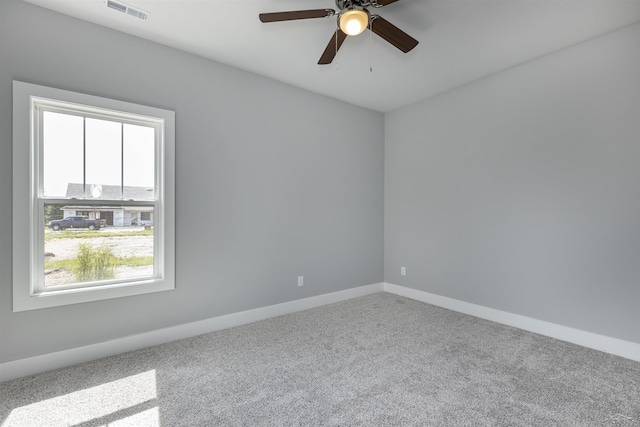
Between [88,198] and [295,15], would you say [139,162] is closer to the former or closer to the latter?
[88,198]

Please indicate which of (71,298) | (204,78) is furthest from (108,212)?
(204,78)

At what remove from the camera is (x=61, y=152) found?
2404 millimetres

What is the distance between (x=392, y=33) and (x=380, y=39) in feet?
1.81

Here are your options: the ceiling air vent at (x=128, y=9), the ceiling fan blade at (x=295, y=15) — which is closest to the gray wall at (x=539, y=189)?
the ceiling fan blade at (x=295, y=15)

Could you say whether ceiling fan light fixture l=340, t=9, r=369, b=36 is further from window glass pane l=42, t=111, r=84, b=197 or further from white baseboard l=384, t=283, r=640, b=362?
white baseboard l=384, t=283, r=640, b=362

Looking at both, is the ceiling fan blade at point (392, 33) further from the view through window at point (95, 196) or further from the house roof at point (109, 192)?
the house roof at point (109, 192)

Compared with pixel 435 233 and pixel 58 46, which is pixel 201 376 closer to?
pixel 58 46

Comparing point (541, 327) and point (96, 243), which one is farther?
point (541, 327)

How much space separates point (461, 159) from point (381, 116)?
1.45m

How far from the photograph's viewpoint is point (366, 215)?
14.4ft

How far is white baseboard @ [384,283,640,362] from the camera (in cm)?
250

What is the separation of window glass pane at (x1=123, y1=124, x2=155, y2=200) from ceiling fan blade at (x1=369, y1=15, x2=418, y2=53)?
2125 mm

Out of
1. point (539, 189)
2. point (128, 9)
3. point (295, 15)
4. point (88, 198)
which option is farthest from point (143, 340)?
point (539, 189)

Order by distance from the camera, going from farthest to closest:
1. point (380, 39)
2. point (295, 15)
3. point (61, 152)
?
point (380, 39) < point (61, 152) < point (295, 15)
